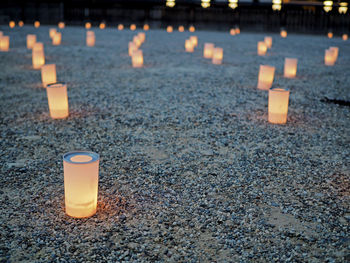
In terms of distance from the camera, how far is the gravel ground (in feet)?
7.52

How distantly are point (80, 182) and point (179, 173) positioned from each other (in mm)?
1177

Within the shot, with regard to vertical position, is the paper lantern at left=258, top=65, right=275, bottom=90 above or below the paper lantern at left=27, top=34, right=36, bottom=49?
below

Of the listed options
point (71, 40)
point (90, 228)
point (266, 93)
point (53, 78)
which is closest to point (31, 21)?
point (71, 40)

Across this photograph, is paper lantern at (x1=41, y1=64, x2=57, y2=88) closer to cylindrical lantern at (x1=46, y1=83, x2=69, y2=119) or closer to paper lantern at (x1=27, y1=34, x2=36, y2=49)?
cylindrical lantern at (x1=46, y1=83, x2=69, y2=119)

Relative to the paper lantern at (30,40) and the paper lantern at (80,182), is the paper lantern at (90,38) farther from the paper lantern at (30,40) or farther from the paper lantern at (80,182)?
the paper lantern at (80,182)

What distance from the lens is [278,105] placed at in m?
4.61

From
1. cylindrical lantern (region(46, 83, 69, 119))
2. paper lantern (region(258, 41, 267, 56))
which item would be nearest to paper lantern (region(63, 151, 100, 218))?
cylindrical lantern (region(46, 83, 69, 119))

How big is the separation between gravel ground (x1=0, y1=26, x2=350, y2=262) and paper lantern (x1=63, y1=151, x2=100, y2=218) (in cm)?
9

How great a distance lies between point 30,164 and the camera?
3373 millimetres

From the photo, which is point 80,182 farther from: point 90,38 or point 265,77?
point 90,38

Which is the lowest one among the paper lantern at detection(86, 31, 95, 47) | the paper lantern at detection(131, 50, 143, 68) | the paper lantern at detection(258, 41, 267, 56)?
the paper lantern at detection(131, 50, 143, 68)

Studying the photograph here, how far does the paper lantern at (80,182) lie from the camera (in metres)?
2.34


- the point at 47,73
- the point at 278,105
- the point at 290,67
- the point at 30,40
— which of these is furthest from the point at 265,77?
the point at 30,40

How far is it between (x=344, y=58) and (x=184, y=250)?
10.4 meters
